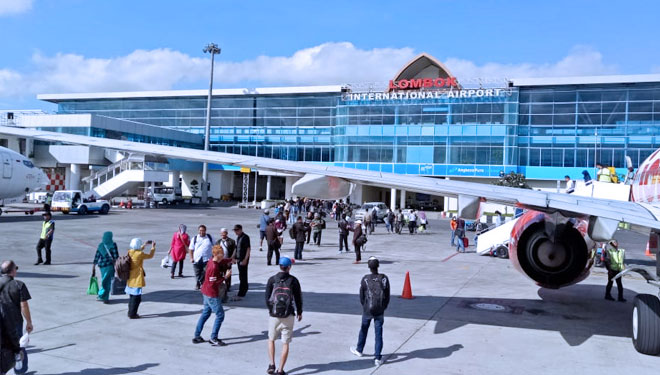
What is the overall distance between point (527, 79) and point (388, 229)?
117 feet

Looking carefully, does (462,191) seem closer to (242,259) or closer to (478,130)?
(242,259)

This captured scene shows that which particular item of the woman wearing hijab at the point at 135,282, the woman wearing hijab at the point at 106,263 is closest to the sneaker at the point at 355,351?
the woman wearing hijab at the point at 135,282

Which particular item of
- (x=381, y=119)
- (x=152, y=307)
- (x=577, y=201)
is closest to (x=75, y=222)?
(x=152, y=307)

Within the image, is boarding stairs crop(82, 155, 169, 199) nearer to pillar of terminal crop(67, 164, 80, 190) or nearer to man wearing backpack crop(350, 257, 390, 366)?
pillar of terminal crop(67, 164, 80, 190)

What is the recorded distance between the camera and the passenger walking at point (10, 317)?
584cm

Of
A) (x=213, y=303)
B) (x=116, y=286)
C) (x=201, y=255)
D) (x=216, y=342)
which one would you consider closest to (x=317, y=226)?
(x=201, y=255)

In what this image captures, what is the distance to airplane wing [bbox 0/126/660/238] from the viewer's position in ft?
25.6

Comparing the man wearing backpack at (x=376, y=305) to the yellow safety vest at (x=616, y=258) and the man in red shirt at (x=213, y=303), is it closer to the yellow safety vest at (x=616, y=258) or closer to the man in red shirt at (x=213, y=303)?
the man in red shirt at (x=213, y=303)

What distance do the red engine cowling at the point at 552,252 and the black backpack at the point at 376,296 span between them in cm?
440

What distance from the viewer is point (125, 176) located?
51281 millimetres

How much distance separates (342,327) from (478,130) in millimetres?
54830

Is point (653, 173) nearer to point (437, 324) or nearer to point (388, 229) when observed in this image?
point (437, 324)

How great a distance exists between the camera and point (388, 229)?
35.0 metres

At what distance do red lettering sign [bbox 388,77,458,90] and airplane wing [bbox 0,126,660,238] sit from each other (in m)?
56.1
